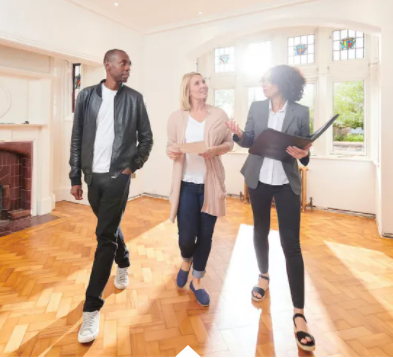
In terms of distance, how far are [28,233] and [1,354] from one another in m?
2.52

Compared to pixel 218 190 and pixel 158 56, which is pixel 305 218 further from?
pixel 158 56

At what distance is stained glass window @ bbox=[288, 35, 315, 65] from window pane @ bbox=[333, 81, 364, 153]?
31.6 inches

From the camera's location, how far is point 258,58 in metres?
6.45

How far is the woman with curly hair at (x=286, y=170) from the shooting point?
6.29 feet

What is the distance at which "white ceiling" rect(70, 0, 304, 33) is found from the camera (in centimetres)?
492

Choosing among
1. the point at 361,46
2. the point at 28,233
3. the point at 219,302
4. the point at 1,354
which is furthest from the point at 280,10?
the point at 1,354

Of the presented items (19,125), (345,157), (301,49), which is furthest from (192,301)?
(301,49)

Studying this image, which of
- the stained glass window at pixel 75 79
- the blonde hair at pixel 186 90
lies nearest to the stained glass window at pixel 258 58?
the stained glass window at pixel 75 79

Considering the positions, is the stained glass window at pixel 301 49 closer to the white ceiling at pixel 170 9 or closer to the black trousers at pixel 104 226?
the white ceiling at pixel 170 9

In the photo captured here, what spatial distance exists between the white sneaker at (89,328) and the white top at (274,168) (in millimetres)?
1350

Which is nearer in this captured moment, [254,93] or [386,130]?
[386,130]

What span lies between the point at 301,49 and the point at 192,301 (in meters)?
5.38

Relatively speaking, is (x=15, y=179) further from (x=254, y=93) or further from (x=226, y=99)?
(x=254, y=93)

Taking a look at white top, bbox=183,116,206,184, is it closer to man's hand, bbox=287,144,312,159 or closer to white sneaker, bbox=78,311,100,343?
man's hand, bbox=287,144,312,159
